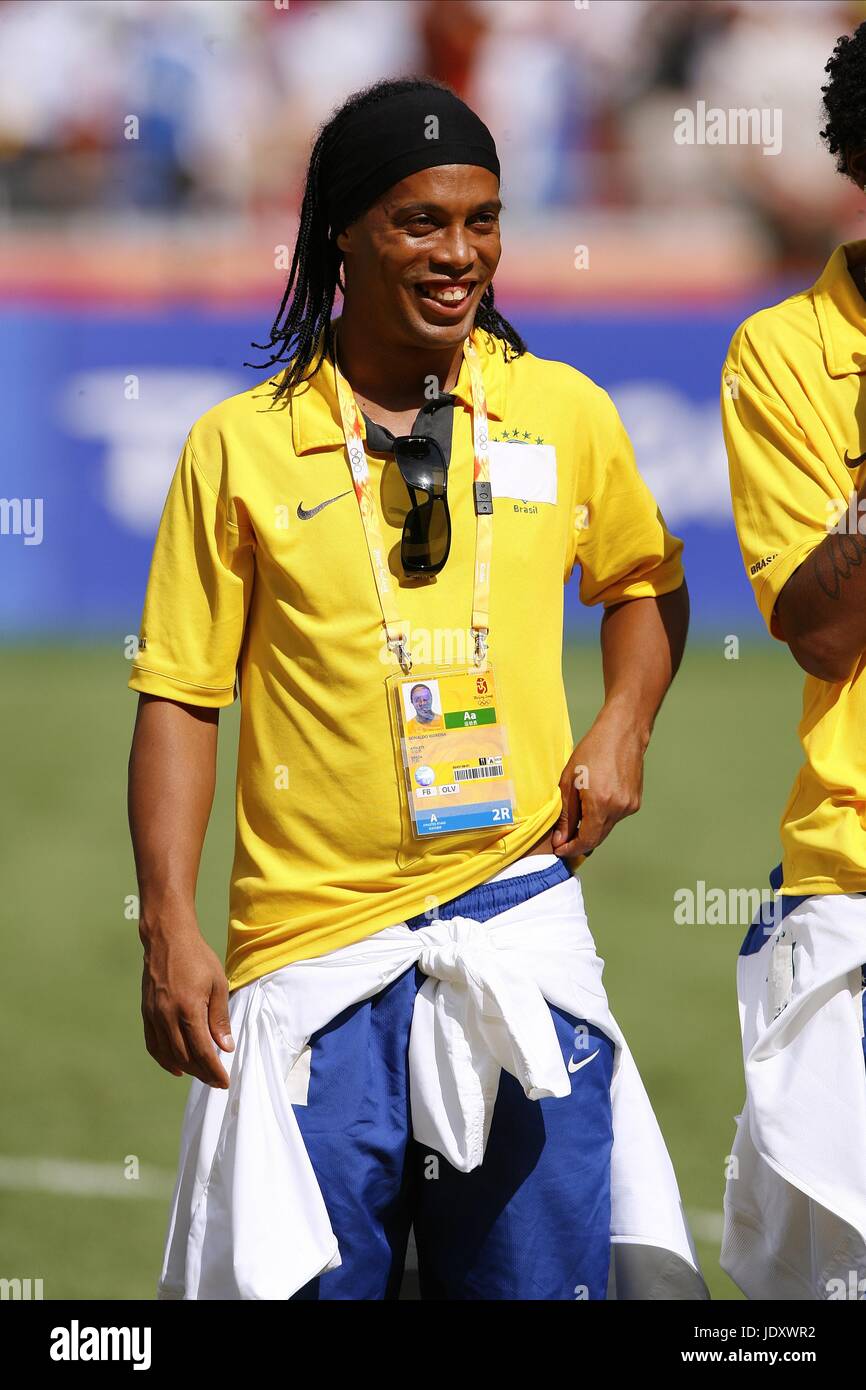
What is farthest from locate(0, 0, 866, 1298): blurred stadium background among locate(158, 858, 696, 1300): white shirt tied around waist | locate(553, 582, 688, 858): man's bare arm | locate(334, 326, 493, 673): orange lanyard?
locate(334, 326, 493, 673): orange lanyard

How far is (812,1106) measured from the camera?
2340 mm

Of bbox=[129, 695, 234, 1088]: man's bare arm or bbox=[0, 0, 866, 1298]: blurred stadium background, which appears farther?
bbox=[0, 0, 866, 1298]: blurred stadium background

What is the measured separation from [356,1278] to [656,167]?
374 inches

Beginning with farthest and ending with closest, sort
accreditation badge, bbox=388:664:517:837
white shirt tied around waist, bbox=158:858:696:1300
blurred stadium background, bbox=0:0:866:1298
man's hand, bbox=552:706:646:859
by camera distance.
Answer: blurred stadium background, bbox=0:0:866:1298 < man's hand, bbox=552:706:646:859 < accreditation badge, bbox=388:664:517:837 < white shirt tied around waist, bbox=158:858:696:1300

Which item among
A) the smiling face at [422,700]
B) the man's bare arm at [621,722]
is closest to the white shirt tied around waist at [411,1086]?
the man's bare arm at [621,722]

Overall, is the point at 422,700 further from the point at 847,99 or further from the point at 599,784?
the point at 847,99

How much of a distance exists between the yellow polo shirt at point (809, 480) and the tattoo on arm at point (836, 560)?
48 millimetres

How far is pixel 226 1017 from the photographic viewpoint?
7.84 ft

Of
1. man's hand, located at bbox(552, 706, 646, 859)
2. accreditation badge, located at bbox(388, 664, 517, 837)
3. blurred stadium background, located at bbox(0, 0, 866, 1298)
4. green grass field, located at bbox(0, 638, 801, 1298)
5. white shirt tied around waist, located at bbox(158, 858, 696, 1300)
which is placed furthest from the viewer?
blurred stadium background, located at bbox(0, 0, 866, 1298)

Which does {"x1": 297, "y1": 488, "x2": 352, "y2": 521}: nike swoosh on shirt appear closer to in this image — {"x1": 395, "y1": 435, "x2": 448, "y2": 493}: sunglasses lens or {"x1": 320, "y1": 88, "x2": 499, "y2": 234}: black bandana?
{"x1": 395, "y1": 435, "x2": 448, "y2": 493}: sunglasses lens

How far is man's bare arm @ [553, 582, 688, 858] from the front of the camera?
2512 millimetres

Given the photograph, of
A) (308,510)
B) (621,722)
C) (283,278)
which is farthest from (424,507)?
(283,278)

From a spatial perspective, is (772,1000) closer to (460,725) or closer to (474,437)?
(460,725)

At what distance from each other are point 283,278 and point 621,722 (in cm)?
782
